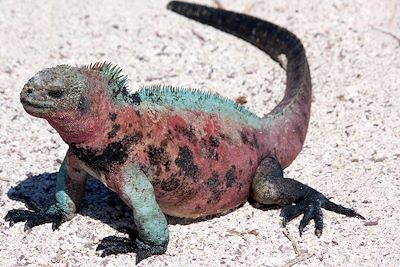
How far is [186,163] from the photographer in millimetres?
4391

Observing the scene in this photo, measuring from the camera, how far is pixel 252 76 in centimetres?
635

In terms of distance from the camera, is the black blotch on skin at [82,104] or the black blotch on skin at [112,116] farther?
the black blotch on skin at [112,116]

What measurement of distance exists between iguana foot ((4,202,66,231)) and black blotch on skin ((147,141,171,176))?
723mm

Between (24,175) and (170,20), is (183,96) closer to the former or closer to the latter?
(24,175)

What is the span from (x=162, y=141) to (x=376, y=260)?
52.7 inches

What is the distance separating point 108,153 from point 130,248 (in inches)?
22.7

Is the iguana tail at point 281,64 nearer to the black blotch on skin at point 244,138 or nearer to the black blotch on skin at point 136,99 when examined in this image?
the black blotch on skin at point 244,138

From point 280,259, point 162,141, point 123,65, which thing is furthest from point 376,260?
point 123,65

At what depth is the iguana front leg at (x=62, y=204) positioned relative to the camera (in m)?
4.56

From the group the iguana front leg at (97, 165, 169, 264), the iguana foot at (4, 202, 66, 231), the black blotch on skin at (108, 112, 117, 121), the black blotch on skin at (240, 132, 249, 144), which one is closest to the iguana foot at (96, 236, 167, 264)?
the iguana front leg at (97, 165, 169, 264)

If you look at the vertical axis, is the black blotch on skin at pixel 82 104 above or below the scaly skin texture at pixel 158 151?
above

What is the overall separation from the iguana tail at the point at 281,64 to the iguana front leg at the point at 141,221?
1014 mm

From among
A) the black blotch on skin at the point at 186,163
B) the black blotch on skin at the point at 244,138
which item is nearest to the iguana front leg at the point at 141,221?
the black blotch on skin at the point at 186,163

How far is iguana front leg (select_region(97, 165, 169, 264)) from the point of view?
165 inches
